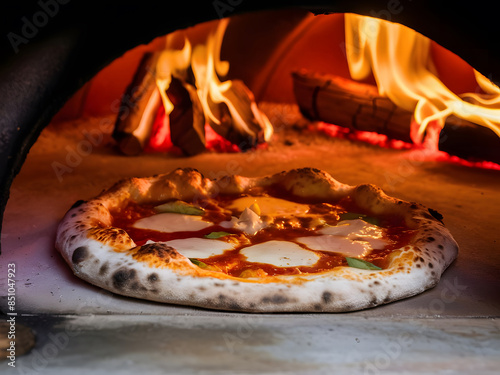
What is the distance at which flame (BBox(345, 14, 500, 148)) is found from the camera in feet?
14.8

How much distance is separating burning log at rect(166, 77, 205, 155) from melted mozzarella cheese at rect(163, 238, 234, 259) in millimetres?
2341

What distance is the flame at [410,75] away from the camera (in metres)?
4.51

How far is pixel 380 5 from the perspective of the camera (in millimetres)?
2086

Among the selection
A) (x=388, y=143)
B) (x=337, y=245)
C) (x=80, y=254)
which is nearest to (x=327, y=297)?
(x=337, y=245)

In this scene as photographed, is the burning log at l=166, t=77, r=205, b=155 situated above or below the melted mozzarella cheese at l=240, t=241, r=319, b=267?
below

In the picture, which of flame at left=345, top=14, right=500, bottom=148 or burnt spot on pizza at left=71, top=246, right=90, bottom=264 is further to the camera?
flame at left=345, top=14, right=500, bottom=148

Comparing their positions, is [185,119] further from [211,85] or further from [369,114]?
[369,114]

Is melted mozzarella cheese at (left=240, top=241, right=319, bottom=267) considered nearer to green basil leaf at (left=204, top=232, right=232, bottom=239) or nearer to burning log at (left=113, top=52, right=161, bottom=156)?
green basil leaf at (left=204, top=232, right=232, bottom=239)

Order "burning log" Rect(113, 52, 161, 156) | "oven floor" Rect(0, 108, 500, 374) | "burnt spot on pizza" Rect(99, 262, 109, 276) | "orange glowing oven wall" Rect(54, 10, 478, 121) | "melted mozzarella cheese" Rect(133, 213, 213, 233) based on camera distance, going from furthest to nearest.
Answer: "orange glowing oven wall" Rect(54, 10, 478, 121)
"burning log" Rect(113, 52, 161, 156)
"melted mozzarella cheese" Rect(133, 213, 213, 233)
"burnt spot on pizza" Rect(99, 262, 109, 276)
"oven floor" Rect(0, 108, 500, 374)

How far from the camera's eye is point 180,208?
2936 millimetres

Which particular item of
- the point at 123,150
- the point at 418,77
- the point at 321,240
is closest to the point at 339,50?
the point at 418,77

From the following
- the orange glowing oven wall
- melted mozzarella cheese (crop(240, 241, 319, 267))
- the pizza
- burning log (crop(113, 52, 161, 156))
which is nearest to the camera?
the pizza

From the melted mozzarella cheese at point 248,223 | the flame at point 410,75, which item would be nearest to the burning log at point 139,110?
the flame at point 410,75

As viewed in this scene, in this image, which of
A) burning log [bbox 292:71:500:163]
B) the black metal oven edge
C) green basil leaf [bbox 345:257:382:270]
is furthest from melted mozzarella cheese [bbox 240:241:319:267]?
burning log [bbox 292:71:500:163]
